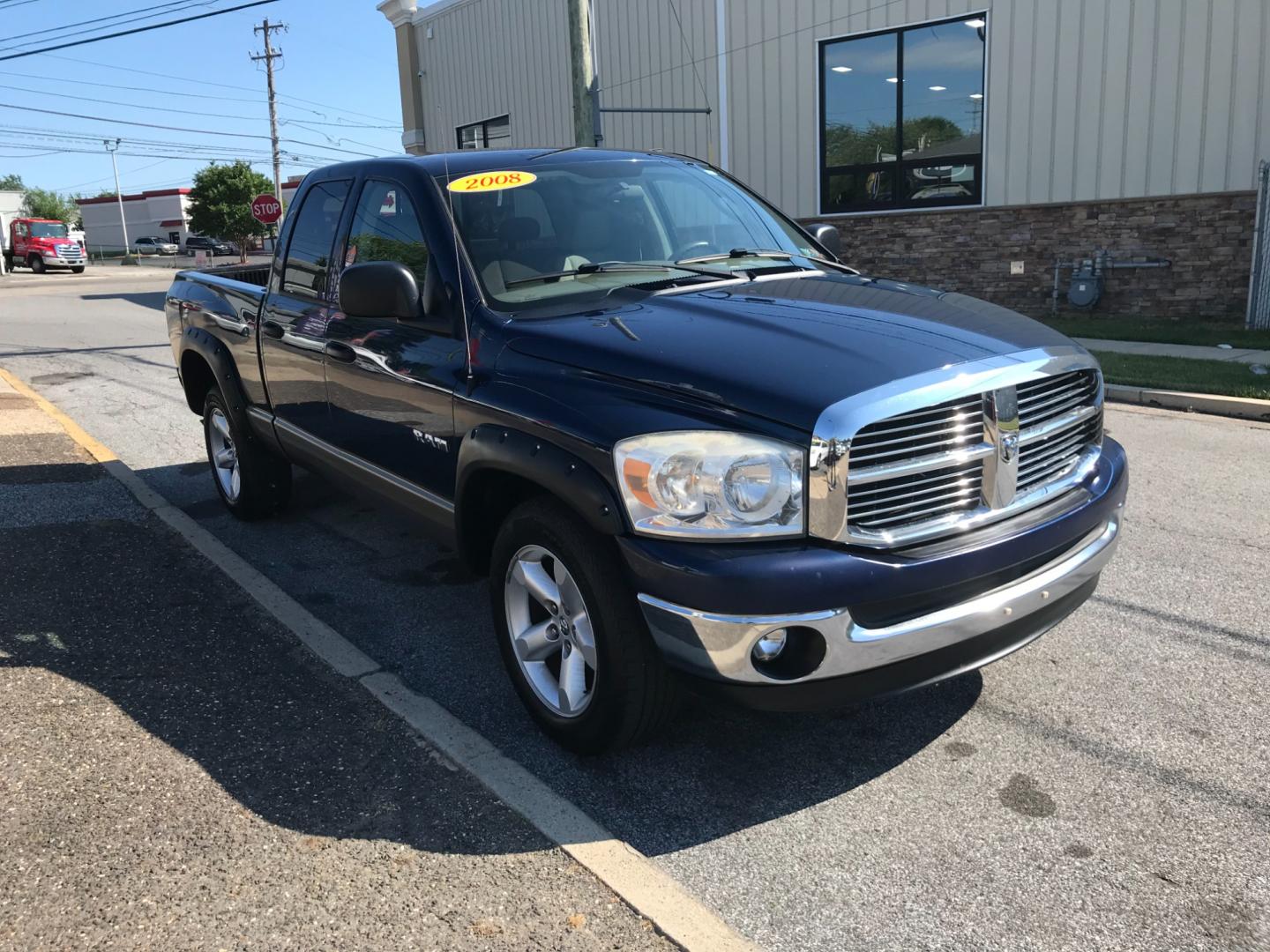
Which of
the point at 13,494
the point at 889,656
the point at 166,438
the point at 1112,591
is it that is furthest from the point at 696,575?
the point at 166,438

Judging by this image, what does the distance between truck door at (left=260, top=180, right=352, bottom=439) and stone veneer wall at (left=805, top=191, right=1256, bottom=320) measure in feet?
38.7

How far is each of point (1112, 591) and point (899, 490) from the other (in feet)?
7.49

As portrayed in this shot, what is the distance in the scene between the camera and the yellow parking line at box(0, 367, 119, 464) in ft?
25.8

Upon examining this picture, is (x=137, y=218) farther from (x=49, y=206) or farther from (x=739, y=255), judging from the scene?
(x=739, y=255)

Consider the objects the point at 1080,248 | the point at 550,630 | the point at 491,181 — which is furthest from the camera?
the point at 1080,248

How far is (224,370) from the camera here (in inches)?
227

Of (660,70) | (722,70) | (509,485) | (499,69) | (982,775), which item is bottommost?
(982,775)

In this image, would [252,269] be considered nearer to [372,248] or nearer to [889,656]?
[372,248]

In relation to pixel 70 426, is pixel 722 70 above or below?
above

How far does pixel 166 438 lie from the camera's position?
8617 millimetres

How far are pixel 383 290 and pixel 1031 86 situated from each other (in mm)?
12765

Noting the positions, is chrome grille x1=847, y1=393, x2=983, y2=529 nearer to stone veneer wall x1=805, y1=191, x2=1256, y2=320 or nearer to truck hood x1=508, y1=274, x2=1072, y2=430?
truck hood x1=508, y1=274, x2=1072, y2=430

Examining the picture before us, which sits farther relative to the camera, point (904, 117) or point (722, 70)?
point (722, 70)

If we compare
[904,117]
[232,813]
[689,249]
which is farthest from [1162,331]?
[232,813]
